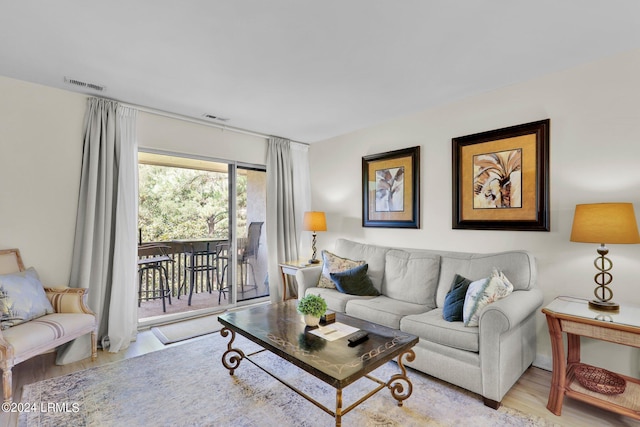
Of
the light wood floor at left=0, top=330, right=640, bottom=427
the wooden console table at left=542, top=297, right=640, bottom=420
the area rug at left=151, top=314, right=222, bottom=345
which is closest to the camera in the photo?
the wooden console table at left=542, top=297, right=640, bottom=420

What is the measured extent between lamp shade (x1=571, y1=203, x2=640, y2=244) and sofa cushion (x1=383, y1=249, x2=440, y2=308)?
128 centimetres

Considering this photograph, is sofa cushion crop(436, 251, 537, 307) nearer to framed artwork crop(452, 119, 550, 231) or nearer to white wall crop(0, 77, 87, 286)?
framed artwork crop(452, 119, 550, 231)

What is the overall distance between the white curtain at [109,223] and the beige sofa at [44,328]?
0.23 metres

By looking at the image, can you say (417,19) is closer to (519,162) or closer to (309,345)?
(519,162)

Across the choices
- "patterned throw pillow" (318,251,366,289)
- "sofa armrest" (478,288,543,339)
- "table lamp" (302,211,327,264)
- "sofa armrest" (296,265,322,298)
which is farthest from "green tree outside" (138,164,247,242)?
"sofa armrest" (478,288,543,339)

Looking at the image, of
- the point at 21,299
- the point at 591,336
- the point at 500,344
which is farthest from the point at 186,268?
the point at 591,336

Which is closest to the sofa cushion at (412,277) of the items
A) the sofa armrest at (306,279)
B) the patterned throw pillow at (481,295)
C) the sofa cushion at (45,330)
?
the patterned throw pillow at (481,295)

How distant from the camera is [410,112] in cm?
361

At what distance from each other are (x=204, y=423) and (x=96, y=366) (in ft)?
4.75

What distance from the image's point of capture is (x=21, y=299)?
2.45 meters

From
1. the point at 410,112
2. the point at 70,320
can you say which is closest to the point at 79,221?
the point at 70,320

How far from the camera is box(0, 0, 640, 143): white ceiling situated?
1.84 m

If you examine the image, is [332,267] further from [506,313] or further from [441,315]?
[506,313]

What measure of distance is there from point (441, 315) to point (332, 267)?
1369 mm
